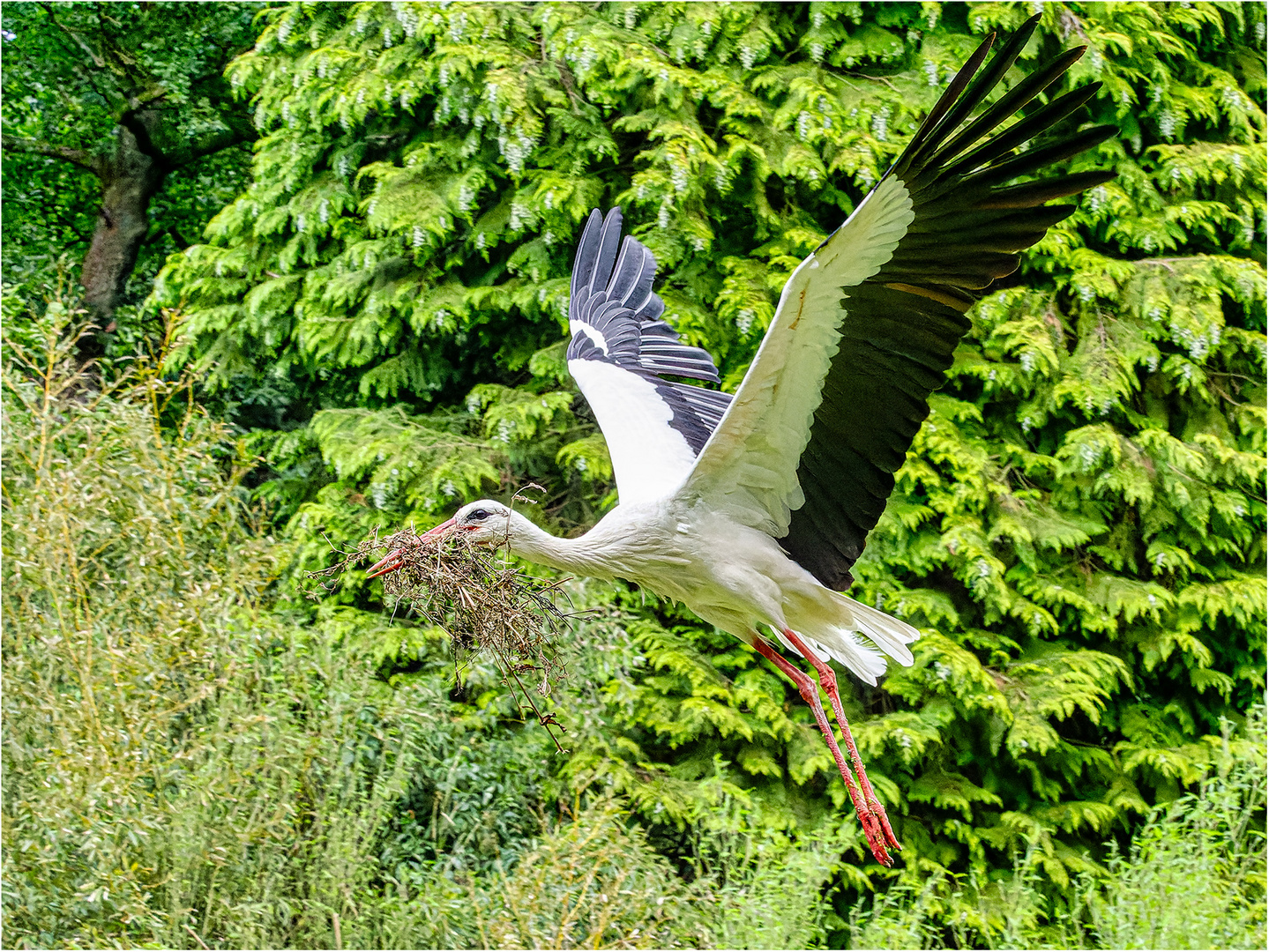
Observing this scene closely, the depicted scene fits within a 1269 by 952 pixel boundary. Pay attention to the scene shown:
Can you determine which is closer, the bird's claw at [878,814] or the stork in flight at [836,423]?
the stork in flight at [836,423]

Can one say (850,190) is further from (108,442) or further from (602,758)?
(108,442)

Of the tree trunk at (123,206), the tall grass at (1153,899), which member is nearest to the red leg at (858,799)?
the tall grass at (1153,899)

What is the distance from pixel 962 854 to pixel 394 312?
12.9 feet

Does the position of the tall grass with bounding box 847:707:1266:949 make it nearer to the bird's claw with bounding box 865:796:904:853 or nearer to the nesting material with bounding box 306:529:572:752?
the bird's claw with bounding box 865:796:904:853

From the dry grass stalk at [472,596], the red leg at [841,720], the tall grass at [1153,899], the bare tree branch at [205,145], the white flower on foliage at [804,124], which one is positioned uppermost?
the white flower on foliage at [804,124]

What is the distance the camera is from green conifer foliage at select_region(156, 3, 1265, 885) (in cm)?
579

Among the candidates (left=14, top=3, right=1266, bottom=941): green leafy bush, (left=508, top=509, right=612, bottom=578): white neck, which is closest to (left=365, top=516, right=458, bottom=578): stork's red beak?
(left=508, top=509, right=612, bottom=578): white neck

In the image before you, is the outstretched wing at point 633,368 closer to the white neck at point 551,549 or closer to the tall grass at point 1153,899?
the white neck at point 551,549

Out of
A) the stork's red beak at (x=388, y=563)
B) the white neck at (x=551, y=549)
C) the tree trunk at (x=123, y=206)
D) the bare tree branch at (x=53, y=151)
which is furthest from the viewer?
the tree trunk at (x=123, y=206)

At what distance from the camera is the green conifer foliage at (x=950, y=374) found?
5793mm

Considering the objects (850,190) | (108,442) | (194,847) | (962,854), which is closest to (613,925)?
(194,847)

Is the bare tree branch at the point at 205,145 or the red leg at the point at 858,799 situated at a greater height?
the bare tree branch at the point at 205,145

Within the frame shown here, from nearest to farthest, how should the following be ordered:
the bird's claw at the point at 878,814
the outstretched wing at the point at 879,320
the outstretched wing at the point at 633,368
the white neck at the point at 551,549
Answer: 1. the outstretched wing at the point at 879,320
2. the white neck at the point at 551,549
3. the bird's claw at the point at 878,814
4. the outstretched wing at the point at 633,368

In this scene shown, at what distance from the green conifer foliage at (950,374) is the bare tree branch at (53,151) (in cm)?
271
